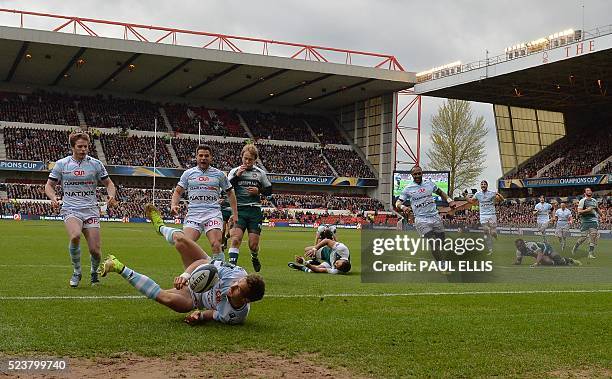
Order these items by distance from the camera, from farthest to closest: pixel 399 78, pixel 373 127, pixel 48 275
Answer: pixel 373 127, pixel 399 78, pixel 48 275

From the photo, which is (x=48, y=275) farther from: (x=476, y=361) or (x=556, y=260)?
(x=556, y=260)

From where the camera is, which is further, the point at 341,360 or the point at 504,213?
A: the point at 504,213

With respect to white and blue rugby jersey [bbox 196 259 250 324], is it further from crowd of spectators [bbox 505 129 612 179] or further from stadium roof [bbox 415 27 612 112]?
crowd of spectators [bbox 505 129 612 179]

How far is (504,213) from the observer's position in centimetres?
4925

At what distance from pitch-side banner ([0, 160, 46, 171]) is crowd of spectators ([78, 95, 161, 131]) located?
7.02 meters

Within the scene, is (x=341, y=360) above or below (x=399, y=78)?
below

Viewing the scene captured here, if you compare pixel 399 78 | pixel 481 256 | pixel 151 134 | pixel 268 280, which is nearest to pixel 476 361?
pixel 268 280

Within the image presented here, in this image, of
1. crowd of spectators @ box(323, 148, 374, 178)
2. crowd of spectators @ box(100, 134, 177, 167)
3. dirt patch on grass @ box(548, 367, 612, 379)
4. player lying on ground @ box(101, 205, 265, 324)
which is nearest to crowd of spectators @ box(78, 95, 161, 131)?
crowd of spectators @ box(100, 134, 177, 167)

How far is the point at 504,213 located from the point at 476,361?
45.7 metres

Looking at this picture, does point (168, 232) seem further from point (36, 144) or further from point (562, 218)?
point (36, 144)

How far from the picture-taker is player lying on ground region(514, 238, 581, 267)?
51.4 ft

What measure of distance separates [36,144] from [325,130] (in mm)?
29093

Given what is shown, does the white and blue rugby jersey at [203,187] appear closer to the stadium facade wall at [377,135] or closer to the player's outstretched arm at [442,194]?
the player's outstretched arm at [442,194]

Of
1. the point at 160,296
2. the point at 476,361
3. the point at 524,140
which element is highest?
the point at 524,140
